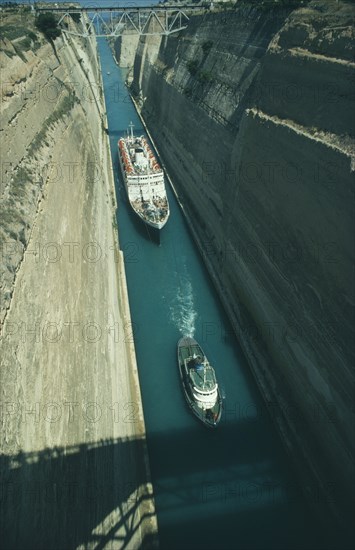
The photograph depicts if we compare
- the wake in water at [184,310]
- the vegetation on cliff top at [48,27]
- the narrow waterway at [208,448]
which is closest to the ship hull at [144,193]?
the narrow waterway at [208,448]

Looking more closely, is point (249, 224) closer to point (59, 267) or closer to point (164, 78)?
point (59, 267)

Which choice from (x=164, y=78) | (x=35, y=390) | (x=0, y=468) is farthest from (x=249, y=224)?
(x=164, y=78)

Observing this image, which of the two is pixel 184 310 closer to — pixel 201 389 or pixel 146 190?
pixel 201 389

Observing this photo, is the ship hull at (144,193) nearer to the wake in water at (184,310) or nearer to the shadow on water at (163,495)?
the wake in water at (184,310)

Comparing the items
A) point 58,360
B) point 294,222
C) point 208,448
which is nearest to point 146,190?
point 294,222

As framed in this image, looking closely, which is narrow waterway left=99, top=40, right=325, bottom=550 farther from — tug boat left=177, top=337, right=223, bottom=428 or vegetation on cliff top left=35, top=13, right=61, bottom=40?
vegetation on cliff top left=35, top=13, right=61, bottom=40

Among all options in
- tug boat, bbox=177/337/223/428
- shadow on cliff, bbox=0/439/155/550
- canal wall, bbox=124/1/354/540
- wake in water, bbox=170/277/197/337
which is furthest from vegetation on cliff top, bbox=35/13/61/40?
shadow on cliff, bbox=0/439/155/550
